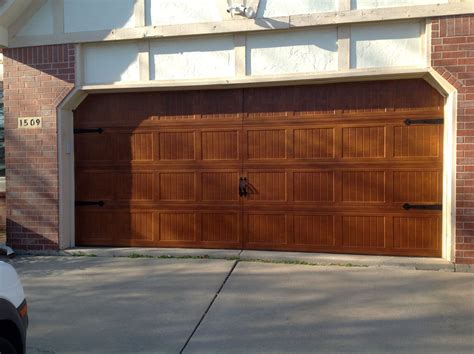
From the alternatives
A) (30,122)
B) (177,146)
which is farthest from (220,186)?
(30,122)

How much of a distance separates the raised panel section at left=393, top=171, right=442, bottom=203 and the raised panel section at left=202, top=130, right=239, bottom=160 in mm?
2350

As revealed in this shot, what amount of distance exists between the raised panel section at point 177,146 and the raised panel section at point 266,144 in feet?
2.98

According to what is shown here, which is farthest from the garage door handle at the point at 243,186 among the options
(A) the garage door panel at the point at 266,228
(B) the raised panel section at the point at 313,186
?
(B) the raised panel section at the point at 313,186

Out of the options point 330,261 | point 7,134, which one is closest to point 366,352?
point 330,261

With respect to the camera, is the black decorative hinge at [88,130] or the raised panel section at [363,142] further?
the black decorative hinge at [88,130]

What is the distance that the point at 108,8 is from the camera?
6.90 m

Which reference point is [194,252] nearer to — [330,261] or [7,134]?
[330,261]

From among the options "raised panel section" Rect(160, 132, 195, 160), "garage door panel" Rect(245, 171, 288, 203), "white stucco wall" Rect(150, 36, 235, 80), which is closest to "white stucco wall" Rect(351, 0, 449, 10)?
"white stucco wall" Rect(150, 36, 235, 80)

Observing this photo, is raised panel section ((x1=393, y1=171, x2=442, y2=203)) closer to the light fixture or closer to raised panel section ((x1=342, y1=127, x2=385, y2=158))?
raised panel section ((x1=342, y1=127, x2=385, y2=158))

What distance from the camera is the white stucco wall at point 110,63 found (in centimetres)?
693

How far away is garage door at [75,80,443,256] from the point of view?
21.0 ft

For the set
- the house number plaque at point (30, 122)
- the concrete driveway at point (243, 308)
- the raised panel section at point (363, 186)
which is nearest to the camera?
the concrete driveway at point (243, 308)

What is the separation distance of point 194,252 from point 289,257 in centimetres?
144

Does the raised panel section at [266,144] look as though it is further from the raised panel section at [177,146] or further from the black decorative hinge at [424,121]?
the black decorative hinge at [424,121]
